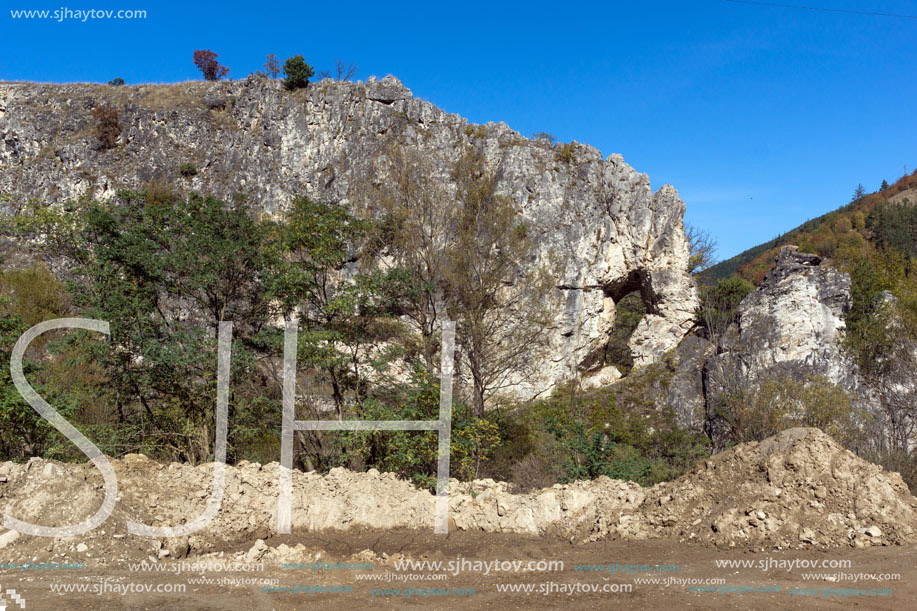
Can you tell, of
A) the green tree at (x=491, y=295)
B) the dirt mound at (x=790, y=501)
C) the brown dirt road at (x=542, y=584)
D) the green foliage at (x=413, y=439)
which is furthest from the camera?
the green tree at (x=491, y=295)

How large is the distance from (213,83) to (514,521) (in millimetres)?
49190

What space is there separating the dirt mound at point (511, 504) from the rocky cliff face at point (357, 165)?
11.7 metres

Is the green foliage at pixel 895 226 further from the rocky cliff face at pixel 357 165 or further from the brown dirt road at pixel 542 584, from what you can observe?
the brown dirt road at pixel 542 584

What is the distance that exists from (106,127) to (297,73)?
15.5 meters

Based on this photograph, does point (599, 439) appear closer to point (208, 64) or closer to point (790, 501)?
point (790, 501)

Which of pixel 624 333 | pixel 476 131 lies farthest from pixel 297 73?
pixel 624 333

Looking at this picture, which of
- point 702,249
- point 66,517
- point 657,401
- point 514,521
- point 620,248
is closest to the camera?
point 66,517

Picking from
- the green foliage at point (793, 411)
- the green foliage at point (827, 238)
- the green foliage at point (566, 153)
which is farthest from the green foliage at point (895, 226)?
the green foliage at point (793, 411)

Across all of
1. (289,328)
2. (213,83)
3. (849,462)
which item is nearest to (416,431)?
(289,328)

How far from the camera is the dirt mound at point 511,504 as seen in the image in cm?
922

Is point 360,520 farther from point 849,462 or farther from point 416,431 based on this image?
point 849,462

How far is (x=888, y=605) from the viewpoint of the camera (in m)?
7.22

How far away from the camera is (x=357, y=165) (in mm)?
37281

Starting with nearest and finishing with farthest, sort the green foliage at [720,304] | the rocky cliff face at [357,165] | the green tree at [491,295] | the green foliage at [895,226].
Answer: the green tree at [491,295], the green foliage at [720,304], the rocky cliff face at [357,165], the green foliage at [895,226]
